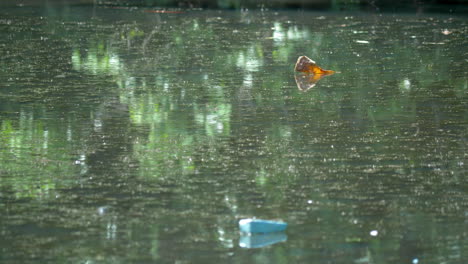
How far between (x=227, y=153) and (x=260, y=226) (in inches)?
90.7

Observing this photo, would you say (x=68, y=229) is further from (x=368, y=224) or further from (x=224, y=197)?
(x=368, y=224)

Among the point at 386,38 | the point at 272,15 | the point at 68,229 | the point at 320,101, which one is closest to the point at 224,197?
the point at 68,229

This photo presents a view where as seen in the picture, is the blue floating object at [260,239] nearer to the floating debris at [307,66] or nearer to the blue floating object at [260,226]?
the blue floating object at [260,226]

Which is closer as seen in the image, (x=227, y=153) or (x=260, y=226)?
(x=260, y=226)

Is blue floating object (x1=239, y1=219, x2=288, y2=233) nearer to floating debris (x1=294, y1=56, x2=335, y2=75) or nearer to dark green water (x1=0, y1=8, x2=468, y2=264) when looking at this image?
dark green water (x1=0, y1=8, x2=468, y2=264)

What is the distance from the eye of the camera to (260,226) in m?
6.47

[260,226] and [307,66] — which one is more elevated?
[260,226]

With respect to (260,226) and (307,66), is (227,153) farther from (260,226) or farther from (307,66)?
(307,66)

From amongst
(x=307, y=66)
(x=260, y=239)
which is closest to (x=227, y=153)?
(x=260, y=239)

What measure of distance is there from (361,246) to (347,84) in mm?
6746

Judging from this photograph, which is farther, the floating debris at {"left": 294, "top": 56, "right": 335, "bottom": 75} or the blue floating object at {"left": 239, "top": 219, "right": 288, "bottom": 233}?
the floating debris at {"left": 294, "top": 56, "right": 335, "bottom": 75}

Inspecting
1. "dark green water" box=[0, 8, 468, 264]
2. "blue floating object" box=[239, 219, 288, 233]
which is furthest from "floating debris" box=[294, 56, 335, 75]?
"blue floating object" box=[239, 219, 288, 233]

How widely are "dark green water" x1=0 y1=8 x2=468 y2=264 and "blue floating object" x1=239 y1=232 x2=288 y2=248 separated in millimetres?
47

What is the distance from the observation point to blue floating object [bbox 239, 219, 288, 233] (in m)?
6.45
